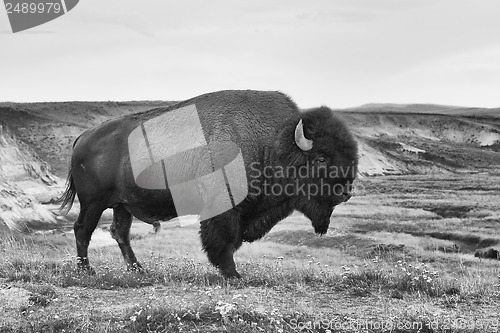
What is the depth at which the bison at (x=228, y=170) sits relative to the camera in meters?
9.27

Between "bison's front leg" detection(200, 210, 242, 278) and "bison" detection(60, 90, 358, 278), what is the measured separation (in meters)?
0.02

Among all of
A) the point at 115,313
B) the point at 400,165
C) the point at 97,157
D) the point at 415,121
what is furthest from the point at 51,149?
the point at 415,121

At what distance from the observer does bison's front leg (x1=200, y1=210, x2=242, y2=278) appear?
9.11 meters

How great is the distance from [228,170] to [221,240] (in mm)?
1143

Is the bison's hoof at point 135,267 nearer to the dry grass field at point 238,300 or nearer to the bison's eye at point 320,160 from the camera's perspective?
the dry grass field at point 238,300

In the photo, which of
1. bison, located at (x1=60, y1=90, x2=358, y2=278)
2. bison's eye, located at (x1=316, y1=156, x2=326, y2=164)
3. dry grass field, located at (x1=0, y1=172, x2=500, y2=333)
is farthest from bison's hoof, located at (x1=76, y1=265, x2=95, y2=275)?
bison's eye, located at (x1=316, y1=156, x2=326, y2=164)

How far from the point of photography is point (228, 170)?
9.27m

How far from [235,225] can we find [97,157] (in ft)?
9.80

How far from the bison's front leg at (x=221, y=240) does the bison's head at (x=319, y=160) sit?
1245 mm

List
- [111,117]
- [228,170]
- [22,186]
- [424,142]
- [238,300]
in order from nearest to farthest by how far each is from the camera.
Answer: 1. [238,300]
2. [228,170]
3. [22,186]
4. [111,117]
5. [424,142]

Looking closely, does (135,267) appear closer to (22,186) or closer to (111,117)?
(22,186)

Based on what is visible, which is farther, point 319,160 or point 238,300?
point 319,160

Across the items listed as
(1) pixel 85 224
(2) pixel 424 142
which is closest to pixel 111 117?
(2) pixel 424 142

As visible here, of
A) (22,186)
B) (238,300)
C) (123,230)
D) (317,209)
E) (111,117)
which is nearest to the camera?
(238,300)
